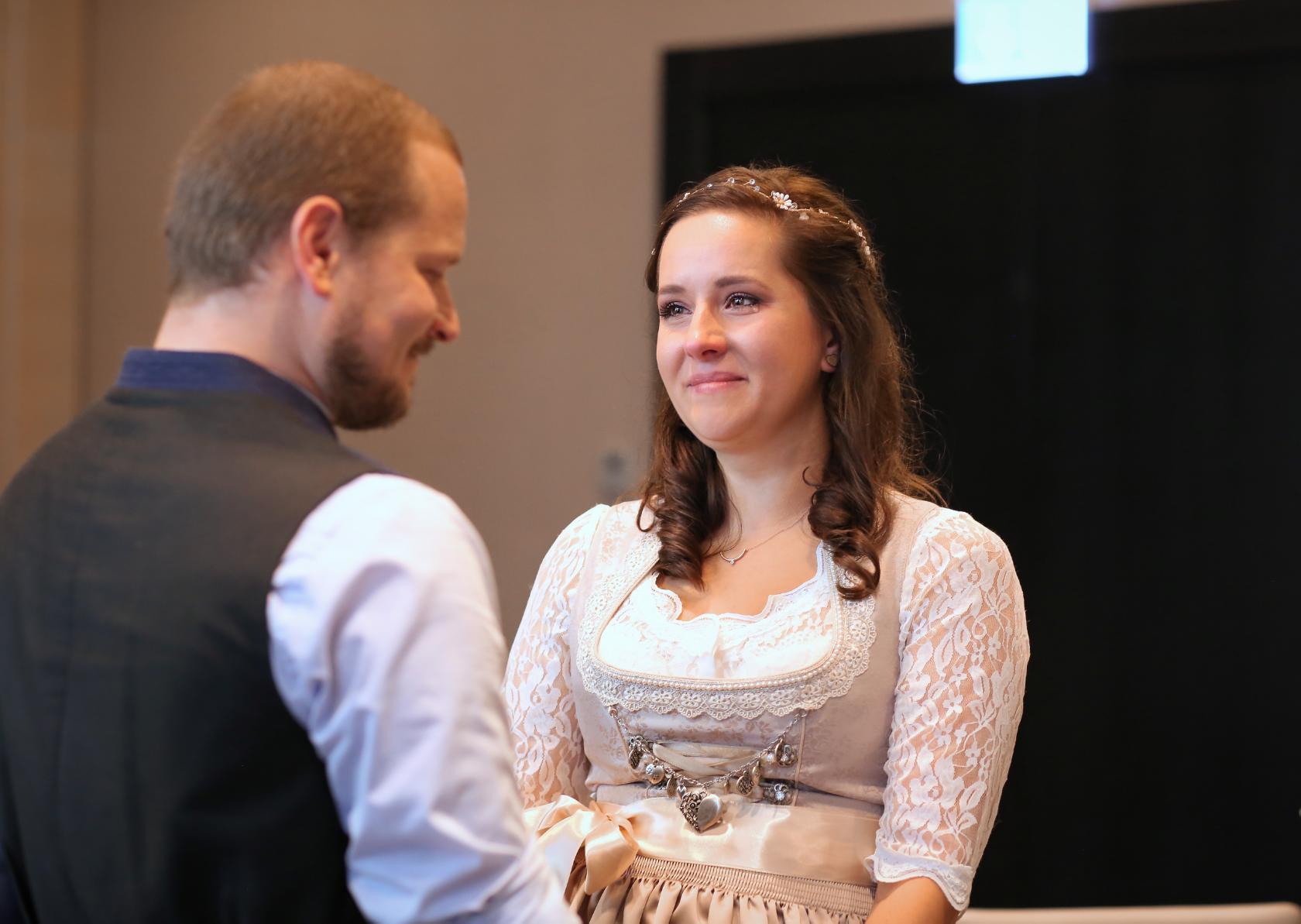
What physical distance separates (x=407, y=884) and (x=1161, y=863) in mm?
2882

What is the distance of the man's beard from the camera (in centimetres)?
107

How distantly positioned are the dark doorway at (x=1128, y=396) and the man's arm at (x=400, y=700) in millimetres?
2662

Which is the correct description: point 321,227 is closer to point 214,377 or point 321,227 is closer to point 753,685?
point 214,377

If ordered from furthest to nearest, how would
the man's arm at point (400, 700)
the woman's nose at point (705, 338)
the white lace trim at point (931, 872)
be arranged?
1. the woman's nose at point (705, 338)
2. the white lace trim at point (931, 872)
3. the man's arm at point (400, 700)

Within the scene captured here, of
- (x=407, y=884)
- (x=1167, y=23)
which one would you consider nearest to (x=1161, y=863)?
(x=1167, y=23)

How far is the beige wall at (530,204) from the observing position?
3865 mm

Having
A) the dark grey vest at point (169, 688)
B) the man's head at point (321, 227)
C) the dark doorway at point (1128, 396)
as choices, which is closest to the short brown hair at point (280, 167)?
the man's head at point (321, 227)

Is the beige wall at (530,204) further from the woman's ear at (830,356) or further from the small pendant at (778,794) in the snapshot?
the small pendant at (778,794)

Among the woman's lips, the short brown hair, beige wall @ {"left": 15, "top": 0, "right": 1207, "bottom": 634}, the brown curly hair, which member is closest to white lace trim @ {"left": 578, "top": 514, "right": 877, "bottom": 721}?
the brown curly hair

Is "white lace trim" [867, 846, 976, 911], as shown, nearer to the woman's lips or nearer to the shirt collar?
the woman's lips

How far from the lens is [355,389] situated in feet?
3.57

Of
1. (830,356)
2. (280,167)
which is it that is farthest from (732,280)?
(280,167)

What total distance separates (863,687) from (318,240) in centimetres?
90

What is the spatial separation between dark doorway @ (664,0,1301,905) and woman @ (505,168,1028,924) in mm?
1708
